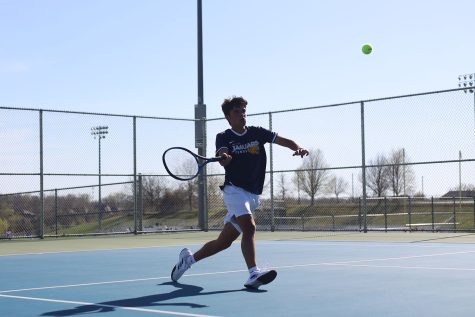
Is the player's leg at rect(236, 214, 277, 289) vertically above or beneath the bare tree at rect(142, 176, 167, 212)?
beneath

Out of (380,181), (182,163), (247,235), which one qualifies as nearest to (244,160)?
(247,235)

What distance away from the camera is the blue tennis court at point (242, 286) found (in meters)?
5.24

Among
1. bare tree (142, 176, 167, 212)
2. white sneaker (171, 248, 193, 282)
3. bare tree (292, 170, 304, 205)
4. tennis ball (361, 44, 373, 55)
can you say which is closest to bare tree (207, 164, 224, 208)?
bare tree (142, 176, 167, 212)

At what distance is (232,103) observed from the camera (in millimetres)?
6867

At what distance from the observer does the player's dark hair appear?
6.87 meters

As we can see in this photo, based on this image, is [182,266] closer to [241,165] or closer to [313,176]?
[241,165]

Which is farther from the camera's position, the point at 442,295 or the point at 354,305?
the point at 442,295

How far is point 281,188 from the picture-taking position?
2261cm

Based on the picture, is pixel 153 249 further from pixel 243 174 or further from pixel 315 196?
pixel 315 196

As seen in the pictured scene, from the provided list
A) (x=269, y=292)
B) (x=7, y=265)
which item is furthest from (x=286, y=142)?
(x=7, y=265)

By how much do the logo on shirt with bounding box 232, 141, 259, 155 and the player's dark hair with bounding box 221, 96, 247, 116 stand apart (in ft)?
1.01

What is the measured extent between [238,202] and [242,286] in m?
0.68

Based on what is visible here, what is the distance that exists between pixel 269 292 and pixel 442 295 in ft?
4.07

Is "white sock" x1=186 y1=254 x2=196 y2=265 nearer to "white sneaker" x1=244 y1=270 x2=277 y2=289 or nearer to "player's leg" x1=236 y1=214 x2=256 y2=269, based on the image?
"player's leg" x1=236 y1=214 x2=256 y2=269
